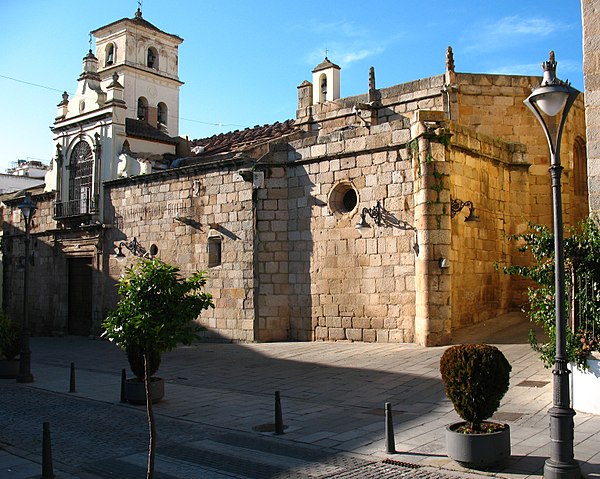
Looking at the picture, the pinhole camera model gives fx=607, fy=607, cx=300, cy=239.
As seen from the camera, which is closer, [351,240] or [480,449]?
[480,449]

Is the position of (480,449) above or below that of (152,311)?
below

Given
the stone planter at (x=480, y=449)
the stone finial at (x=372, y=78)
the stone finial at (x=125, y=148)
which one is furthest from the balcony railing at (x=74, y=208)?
the stone planter at (x=480, y=449)

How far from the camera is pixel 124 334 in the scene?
6859 millimetres

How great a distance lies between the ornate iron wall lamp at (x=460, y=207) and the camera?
14.8m

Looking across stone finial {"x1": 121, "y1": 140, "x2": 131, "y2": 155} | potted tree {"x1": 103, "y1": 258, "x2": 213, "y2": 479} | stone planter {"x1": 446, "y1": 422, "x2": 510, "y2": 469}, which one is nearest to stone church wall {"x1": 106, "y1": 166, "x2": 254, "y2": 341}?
stone finial {"x1": 121, "y1": 140, "x2": 131, "y2": 155}

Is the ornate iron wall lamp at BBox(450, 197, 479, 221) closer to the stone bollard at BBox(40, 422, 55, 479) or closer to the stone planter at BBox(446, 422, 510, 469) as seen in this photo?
the stone planter at BBox(446, 422, 510, 469)

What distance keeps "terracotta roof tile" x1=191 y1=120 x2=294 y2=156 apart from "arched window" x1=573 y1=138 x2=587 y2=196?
1171 centimetres

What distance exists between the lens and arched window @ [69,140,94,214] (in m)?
24.3

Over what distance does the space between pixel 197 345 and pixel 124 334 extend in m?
12.2

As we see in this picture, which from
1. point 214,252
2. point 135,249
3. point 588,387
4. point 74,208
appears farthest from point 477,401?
point 74,208

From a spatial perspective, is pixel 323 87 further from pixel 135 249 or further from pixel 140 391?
pixel 140 391

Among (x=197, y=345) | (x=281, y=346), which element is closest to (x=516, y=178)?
(x=281, y=346)

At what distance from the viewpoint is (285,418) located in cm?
942

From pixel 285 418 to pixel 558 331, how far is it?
15.3ft
